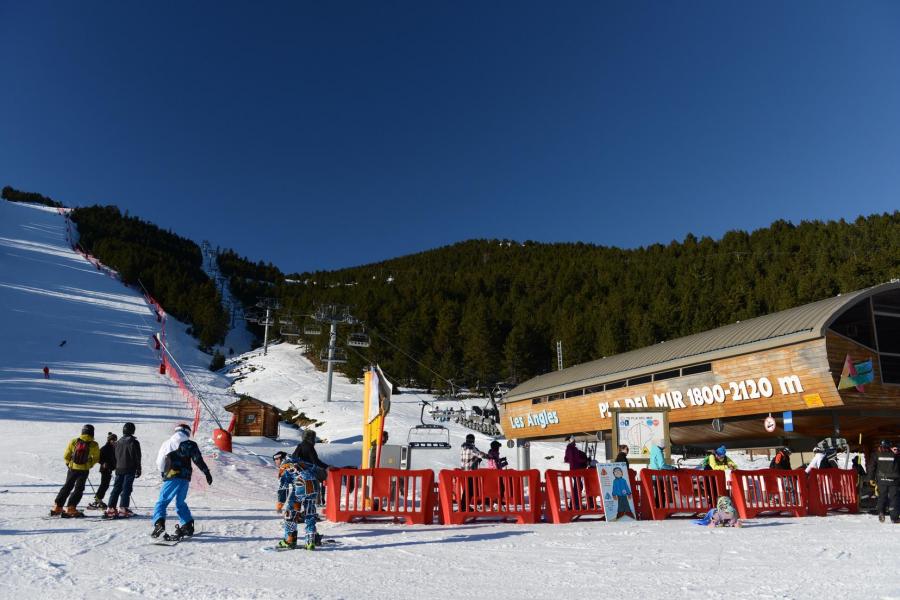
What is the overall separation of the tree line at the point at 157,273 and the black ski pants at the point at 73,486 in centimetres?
5066

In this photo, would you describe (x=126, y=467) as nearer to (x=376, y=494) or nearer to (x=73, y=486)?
(x=73, y=486)

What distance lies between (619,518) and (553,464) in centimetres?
1398

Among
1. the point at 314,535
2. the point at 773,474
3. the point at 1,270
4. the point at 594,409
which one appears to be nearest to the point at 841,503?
the point at 773,474

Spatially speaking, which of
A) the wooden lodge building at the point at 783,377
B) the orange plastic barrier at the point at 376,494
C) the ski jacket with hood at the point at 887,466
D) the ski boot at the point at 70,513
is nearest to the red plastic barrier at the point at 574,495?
the orange plastic barrier at the point at 376,494

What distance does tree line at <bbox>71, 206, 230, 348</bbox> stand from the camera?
217 feet

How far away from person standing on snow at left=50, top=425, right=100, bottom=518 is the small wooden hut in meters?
14.7

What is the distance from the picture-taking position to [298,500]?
Answer: 23.5 feet

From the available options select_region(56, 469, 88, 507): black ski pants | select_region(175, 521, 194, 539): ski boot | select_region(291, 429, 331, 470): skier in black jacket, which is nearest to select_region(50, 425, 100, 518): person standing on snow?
select_region(56, 469, 88, 507): black ski pants

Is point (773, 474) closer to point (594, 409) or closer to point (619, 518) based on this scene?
point (619, 518)

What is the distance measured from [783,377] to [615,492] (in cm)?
970

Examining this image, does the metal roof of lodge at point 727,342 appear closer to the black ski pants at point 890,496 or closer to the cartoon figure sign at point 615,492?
the black ski pants at point 890,496

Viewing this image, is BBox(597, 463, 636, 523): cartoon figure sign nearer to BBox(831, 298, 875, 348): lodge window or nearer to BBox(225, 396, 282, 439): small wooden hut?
BBox(831, 298, 875, 348): lodge window

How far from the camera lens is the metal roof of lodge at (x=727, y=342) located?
17750 millimetres

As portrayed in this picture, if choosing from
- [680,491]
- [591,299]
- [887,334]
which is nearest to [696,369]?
[887,334]
